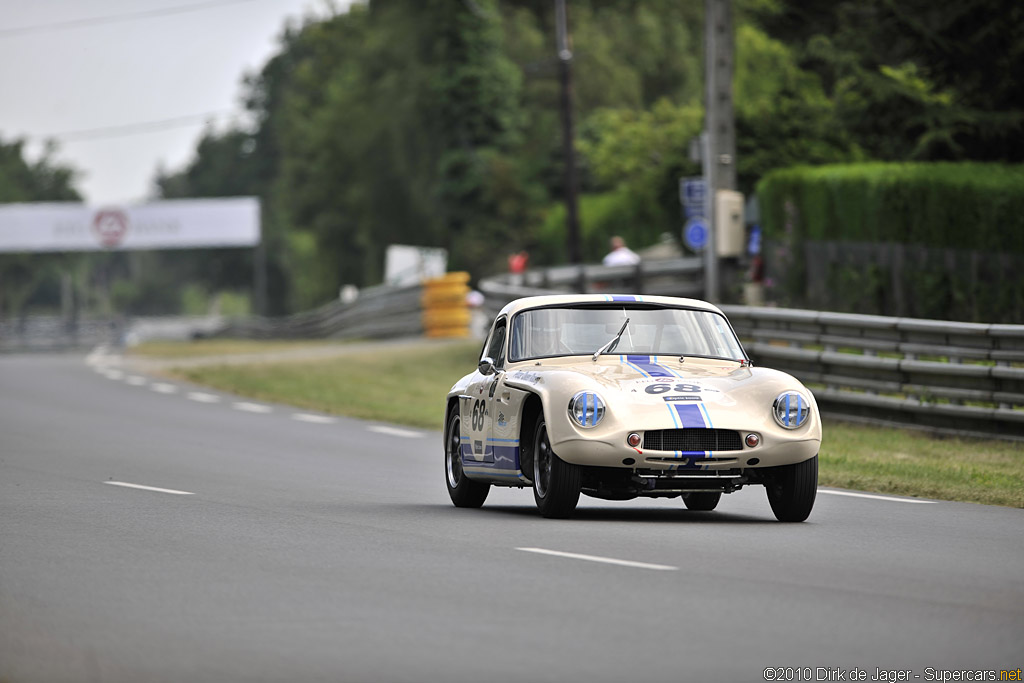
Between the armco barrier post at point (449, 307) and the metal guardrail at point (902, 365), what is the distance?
1621 centimetres

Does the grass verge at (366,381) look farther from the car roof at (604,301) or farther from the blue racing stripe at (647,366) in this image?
the blue racing stripe at (647,366)

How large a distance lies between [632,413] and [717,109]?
15195 mm

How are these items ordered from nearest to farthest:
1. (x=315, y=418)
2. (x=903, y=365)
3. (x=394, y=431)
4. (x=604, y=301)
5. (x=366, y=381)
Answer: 1. (x=604, y=301)
2. (x=903, y=365)
3. (x=394, y=431)
4. (x=315, y=418)
5. (x=366, y=381)

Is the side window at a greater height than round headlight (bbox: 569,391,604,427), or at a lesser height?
greater

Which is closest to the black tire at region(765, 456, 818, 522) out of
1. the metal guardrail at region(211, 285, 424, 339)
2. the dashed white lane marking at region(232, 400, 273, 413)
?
the dashed white lane marking at region(232, 400, 273, 413)

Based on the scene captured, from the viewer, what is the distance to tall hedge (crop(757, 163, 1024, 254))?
22.1 m

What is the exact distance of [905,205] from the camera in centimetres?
2409

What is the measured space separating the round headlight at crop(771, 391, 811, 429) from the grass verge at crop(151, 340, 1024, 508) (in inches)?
93.1

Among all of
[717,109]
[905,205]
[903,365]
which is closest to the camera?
[903,365]

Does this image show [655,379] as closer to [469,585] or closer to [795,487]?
[795,487]

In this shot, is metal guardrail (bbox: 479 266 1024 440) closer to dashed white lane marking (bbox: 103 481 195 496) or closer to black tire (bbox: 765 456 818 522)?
Answer: black tire (bbox: 765 456 818 522)

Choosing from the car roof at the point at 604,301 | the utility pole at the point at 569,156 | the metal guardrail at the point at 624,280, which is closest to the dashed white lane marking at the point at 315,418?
the metal guardrail at the point at 624,280

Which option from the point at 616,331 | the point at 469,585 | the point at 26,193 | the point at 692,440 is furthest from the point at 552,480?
the point at 26,193

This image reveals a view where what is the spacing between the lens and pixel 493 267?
228 ft
